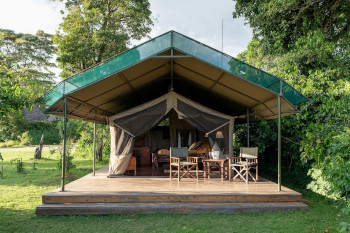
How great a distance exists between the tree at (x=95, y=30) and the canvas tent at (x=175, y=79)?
686cm

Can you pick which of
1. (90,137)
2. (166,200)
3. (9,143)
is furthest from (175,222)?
(9,143)

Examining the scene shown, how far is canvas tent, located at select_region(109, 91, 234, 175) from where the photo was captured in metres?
6.95

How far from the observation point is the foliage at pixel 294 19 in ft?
28.2

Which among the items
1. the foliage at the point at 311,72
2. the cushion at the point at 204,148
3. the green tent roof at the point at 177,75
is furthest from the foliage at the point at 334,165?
the cushion at the point at 204,148

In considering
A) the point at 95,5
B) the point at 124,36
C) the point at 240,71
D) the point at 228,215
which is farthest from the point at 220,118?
the point at 95,5

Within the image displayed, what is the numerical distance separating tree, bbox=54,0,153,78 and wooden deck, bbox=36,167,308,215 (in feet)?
30.8

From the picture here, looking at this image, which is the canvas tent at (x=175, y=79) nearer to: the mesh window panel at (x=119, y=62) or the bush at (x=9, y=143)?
the mesh window panel at (x=119, y=62)

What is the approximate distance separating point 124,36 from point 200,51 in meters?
9.71

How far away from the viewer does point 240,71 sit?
4.87 metres

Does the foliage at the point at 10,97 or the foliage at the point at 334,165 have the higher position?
the foliage at the point at 10,97

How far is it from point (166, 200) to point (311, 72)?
600 centimetres

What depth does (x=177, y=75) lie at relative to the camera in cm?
672

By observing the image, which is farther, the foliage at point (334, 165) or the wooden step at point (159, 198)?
the wooden step at point (159, 198)

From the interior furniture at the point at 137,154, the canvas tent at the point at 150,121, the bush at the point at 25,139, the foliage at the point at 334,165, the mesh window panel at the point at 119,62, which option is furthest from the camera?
the bush at the point at 25,139
